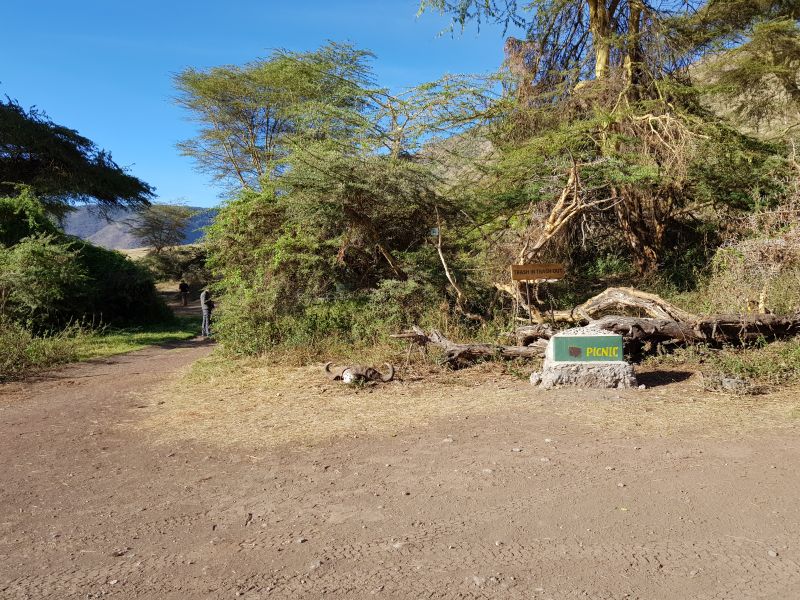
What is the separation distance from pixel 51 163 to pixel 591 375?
22.2 m

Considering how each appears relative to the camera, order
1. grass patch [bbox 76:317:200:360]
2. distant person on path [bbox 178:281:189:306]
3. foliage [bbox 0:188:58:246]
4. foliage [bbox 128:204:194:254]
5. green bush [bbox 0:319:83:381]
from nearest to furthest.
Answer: green bush [bbox 0:319:83:381], grass patch [bbox 76:317:200:360], foliage [bbox 0:188:58:246], distant person on path [bbox 178:281:189:306], foliage [bbox 128:204:194:254]

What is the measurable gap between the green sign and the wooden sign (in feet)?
5.41

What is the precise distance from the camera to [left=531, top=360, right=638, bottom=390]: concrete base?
7.17 m

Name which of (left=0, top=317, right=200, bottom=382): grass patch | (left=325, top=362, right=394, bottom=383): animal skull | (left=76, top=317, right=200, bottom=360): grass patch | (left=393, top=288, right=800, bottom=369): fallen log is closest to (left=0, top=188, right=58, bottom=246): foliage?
(left=0, top=317, right=200, bottom=382): grass patch

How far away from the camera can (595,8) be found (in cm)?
1503

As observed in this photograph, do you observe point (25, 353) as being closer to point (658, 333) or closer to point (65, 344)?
point (65, 344)

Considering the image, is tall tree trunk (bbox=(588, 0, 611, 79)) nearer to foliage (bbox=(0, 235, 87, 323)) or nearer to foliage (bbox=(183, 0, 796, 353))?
foliage (bbox=(183, 0, 796, 353))

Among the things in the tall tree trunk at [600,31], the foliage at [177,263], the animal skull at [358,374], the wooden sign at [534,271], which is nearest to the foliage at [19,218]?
the animal skull at [358,374]

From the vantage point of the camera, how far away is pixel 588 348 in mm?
7266

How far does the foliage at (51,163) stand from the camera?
22.0m

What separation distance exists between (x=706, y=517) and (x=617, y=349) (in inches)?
143

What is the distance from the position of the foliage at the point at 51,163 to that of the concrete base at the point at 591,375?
19.8m

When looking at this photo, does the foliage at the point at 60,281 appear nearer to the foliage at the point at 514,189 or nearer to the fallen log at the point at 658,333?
the foliage at the point at 514,189

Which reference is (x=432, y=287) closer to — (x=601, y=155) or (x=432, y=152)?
(x=432, y=152)
